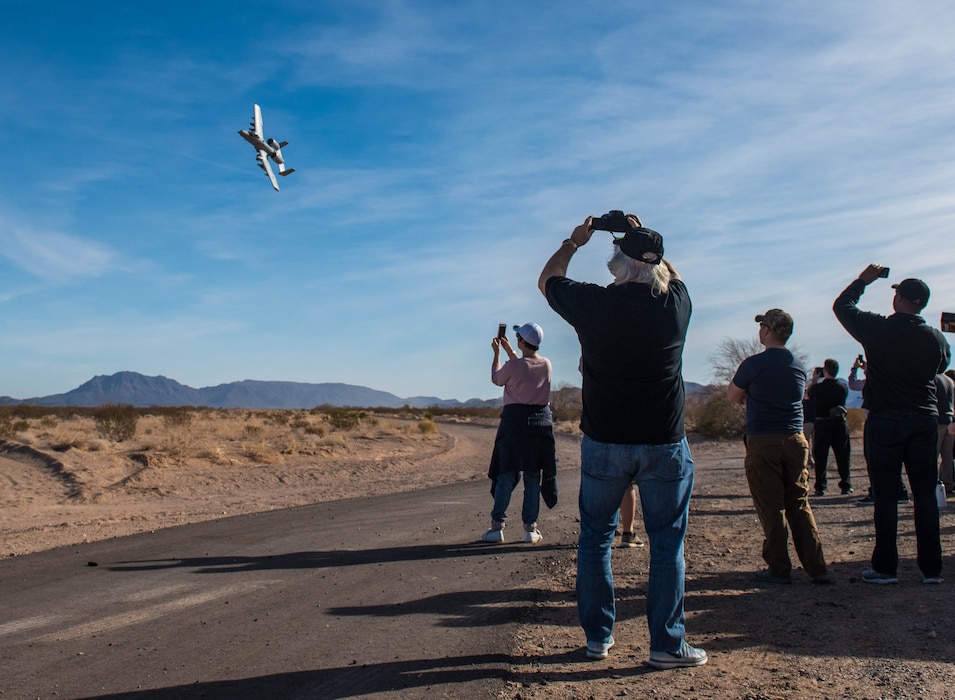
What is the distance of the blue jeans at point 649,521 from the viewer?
4410 millimetres

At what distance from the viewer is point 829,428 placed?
1277cm

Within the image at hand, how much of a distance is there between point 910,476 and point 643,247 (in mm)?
3211

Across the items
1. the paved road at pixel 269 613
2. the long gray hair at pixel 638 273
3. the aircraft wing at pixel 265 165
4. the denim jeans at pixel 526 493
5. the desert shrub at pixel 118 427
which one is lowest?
the paved road at pixel 269 613

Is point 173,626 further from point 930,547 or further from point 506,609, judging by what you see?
point 930,547

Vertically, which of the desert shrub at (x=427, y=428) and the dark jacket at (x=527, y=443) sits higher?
the dark jacket at (x=527, y=443)

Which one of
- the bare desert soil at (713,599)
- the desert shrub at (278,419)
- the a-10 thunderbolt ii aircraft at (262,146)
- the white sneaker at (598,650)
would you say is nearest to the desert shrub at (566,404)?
the desert shrub at (278,419)

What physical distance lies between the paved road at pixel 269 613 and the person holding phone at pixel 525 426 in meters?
0.46

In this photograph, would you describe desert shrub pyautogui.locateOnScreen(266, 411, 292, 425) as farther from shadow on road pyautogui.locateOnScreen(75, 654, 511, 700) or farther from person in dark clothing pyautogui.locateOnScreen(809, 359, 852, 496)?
shadow on road pyautogui.locateOnScreen(75, 654, 511, 700)

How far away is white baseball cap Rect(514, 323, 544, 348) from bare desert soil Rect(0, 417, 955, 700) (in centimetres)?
196

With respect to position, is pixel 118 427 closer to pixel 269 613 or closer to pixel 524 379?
pixel 524 379

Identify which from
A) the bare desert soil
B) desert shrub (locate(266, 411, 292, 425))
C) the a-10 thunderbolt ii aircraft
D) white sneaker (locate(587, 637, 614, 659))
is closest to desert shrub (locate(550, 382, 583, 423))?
desert shrub (locate(266, 411, 292, 425))

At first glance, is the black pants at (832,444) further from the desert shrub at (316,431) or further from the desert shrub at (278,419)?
the desert shrub at (278,419)

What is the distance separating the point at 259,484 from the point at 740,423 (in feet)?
82.0

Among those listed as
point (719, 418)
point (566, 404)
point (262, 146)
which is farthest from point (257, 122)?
point (566, 404)
